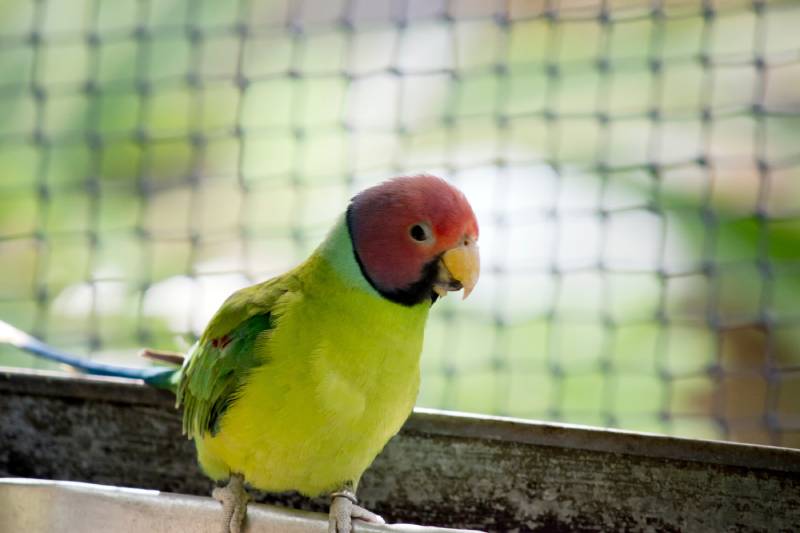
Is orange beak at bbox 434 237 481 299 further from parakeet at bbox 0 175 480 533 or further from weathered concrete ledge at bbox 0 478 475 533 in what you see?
weathered concrete ledge at bbox 0 478 475 533

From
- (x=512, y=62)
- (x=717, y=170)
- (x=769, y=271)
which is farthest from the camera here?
(x=512, y=62)

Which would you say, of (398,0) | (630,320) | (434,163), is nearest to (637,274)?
(630,320)

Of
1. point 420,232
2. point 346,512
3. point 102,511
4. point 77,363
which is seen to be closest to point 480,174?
point 77,363

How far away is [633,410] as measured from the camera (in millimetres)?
2865

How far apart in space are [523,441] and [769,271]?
1.62m

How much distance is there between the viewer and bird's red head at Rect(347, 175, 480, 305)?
4.18 ft

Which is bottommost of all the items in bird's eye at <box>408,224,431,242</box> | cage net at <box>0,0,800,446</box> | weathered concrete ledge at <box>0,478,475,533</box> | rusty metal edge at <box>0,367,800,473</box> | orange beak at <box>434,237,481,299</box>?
weathered concrete ledge at <box>0,478,475,533</box>

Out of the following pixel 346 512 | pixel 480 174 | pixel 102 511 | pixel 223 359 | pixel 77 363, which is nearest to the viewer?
pixel 102 511

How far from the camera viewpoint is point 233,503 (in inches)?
48.0

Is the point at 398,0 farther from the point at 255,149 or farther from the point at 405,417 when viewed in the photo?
the point at 405,417

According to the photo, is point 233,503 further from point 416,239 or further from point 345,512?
point 416,239

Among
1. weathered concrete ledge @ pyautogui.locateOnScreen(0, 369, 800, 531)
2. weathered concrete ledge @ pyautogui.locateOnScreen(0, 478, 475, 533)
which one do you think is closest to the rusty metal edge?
weathered concrete ledge @ pyautogui.locateOnScreen(0, 369, 800, 531)

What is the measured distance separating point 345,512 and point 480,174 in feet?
6.10

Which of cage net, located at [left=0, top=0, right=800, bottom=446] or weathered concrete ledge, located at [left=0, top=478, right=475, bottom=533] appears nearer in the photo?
weathered concrete ledge, located at [left=0, top=478, right=475, bottom=533]
